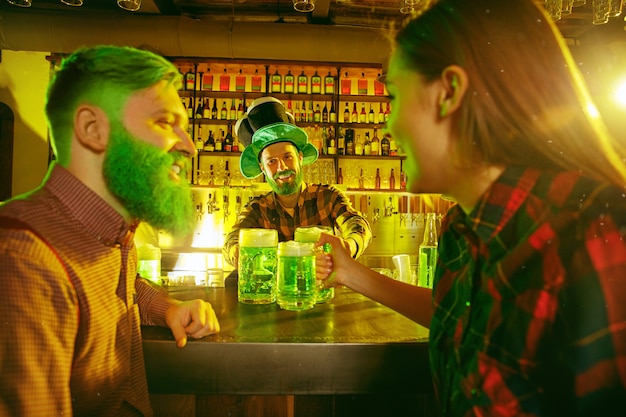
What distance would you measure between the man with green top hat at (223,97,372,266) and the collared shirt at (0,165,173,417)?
1.19 meters

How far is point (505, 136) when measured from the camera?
692 millimetres

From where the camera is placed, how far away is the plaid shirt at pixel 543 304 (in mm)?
554

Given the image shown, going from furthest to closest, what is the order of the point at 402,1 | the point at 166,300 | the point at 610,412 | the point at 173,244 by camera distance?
1. the point at 173,244
2. the point at 402,1
3. the point at 166,300
4. the point at 610,412

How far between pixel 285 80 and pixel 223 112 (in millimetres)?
823

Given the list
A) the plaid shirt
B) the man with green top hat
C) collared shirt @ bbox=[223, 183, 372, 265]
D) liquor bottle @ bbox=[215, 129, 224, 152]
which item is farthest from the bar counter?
liquor bottle @ bbox=[215, 129, 224, 152]

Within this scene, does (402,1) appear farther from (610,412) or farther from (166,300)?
(610,412)

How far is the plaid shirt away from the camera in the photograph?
0.55 metres

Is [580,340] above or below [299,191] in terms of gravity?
below

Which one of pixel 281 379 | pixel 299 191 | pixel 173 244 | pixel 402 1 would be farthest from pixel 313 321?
pixel 173 244

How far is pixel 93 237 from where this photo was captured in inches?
31.8

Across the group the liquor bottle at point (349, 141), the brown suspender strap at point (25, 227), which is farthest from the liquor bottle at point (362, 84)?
the brown suspender strap at point (25, 227)

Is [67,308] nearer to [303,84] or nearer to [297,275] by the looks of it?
[297,275]

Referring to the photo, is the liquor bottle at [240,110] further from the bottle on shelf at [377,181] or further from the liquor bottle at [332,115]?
the bottle on shelf at [377,181]

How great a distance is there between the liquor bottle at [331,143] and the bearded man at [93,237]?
13.2 feet
